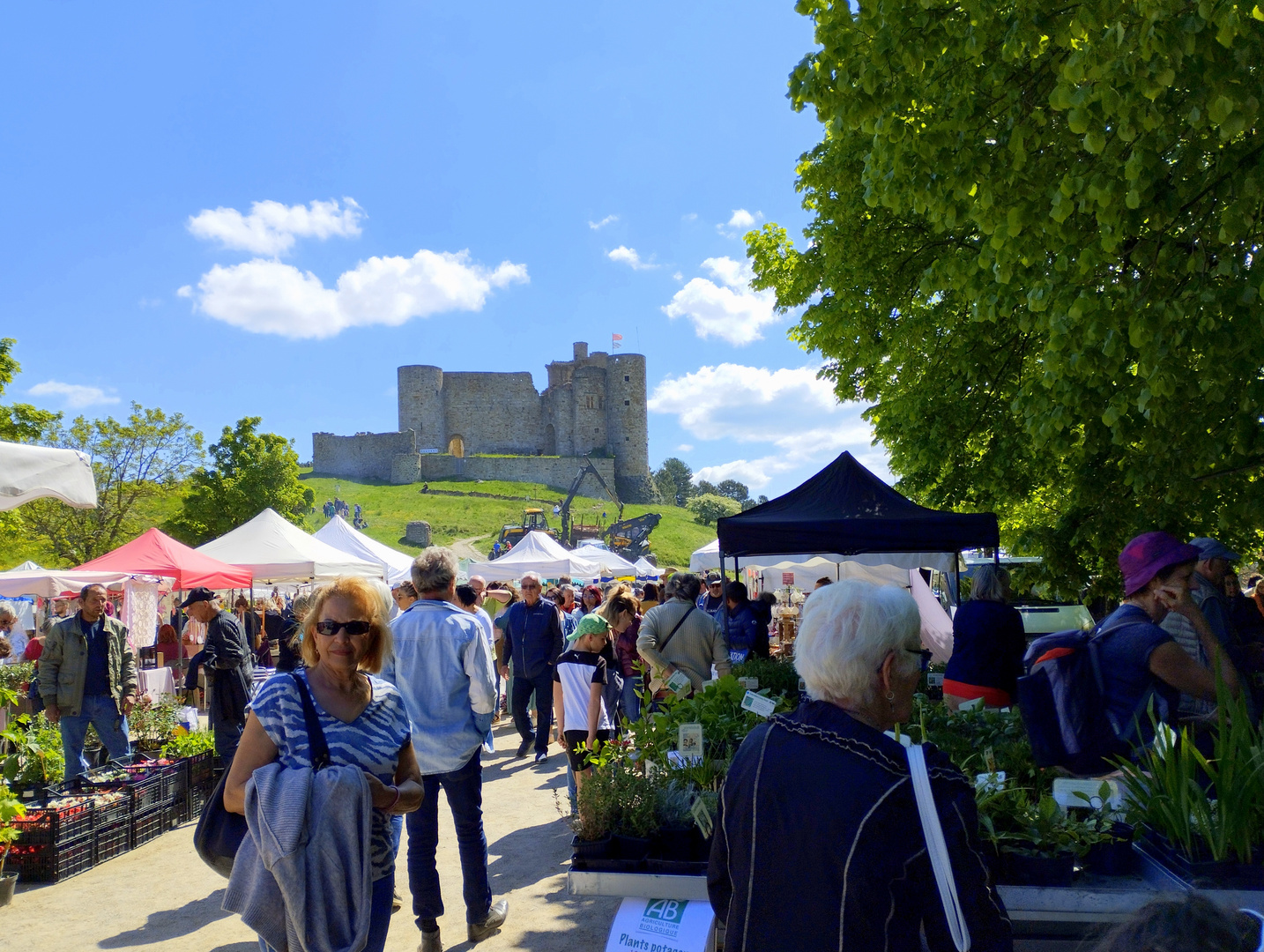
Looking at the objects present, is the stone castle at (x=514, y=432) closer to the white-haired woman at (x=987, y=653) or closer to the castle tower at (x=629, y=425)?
the castle tower at (x=629, y=425)

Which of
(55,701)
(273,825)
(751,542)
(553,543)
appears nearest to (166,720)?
(55,701)

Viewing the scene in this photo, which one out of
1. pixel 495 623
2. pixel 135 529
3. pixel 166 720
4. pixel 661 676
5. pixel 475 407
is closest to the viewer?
pixel 661 676

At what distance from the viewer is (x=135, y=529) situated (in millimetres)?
29609

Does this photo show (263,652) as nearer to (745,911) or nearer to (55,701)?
(55,701)

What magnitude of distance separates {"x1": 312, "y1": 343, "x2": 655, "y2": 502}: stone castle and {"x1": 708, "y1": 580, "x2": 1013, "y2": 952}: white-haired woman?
250 ft

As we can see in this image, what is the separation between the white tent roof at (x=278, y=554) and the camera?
12.0m

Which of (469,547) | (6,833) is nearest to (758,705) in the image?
(6,833)

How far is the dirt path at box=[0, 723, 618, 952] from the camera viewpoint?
442 centimetres

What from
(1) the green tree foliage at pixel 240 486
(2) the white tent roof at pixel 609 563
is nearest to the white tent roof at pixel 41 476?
(2) the white tent roof at pixel 609 563

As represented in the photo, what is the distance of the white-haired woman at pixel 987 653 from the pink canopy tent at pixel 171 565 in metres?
8.59

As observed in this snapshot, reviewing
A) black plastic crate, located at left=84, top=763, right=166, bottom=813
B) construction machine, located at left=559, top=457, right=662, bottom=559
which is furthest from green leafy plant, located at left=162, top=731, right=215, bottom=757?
construction machine, located at left=559, top=457, right=662, bottom=559

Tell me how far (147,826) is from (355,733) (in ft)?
16.0

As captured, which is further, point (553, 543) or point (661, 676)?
point (553, 543)

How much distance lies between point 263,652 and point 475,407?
240 ft
